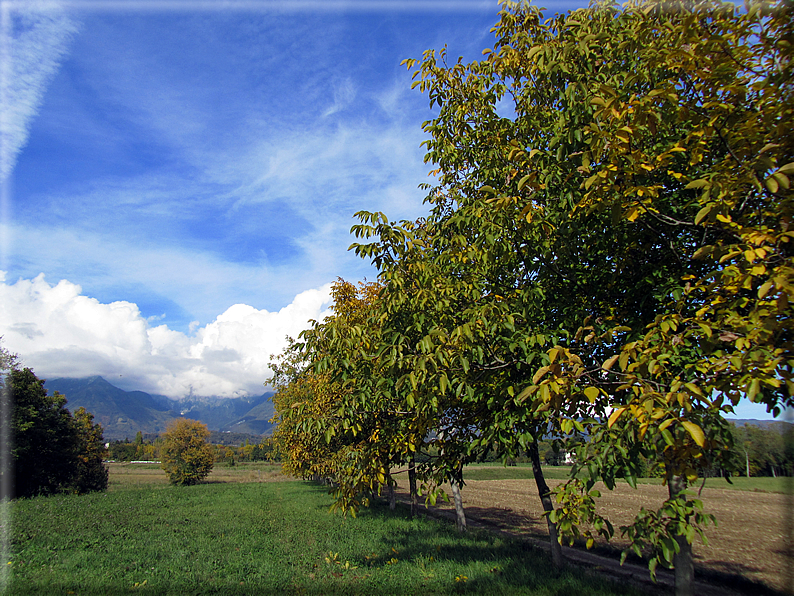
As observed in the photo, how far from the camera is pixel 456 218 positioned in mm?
5152

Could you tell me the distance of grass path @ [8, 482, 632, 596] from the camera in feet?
32.8

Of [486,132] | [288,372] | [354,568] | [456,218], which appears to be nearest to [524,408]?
[456,218]

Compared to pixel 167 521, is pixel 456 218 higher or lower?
higher

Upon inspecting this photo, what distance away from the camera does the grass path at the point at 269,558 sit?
9.99m

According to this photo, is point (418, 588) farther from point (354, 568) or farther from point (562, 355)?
point (562, 355)

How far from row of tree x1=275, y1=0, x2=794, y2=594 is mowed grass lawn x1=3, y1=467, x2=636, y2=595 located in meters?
6.33

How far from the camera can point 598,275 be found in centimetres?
548

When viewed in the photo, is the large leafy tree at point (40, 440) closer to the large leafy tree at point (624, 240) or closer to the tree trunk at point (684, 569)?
the large leafy tree at point (624, 240)

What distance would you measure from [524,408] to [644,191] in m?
2.78

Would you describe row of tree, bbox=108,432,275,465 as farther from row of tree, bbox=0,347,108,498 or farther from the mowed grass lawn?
the mowed grass lawn

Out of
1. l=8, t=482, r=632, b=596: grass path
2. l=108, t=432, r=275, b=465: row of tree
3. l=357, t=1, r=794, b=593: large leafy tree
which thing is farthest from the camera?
l=108, t=432, r=275, b=465: row of tree

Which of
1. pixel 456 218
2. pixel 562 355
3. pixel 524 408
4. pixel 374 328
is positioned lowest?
pixel 524 408

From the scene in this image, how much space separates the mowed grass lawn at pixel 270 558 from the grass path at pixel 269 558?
39 mm

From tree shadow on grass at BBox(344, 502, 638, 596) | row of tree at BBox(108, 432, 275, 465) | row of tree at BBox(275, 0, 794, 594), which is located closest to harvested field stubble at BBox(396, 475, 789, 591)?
tree shadow on grass at BBox(344, 502, 638, 596)
